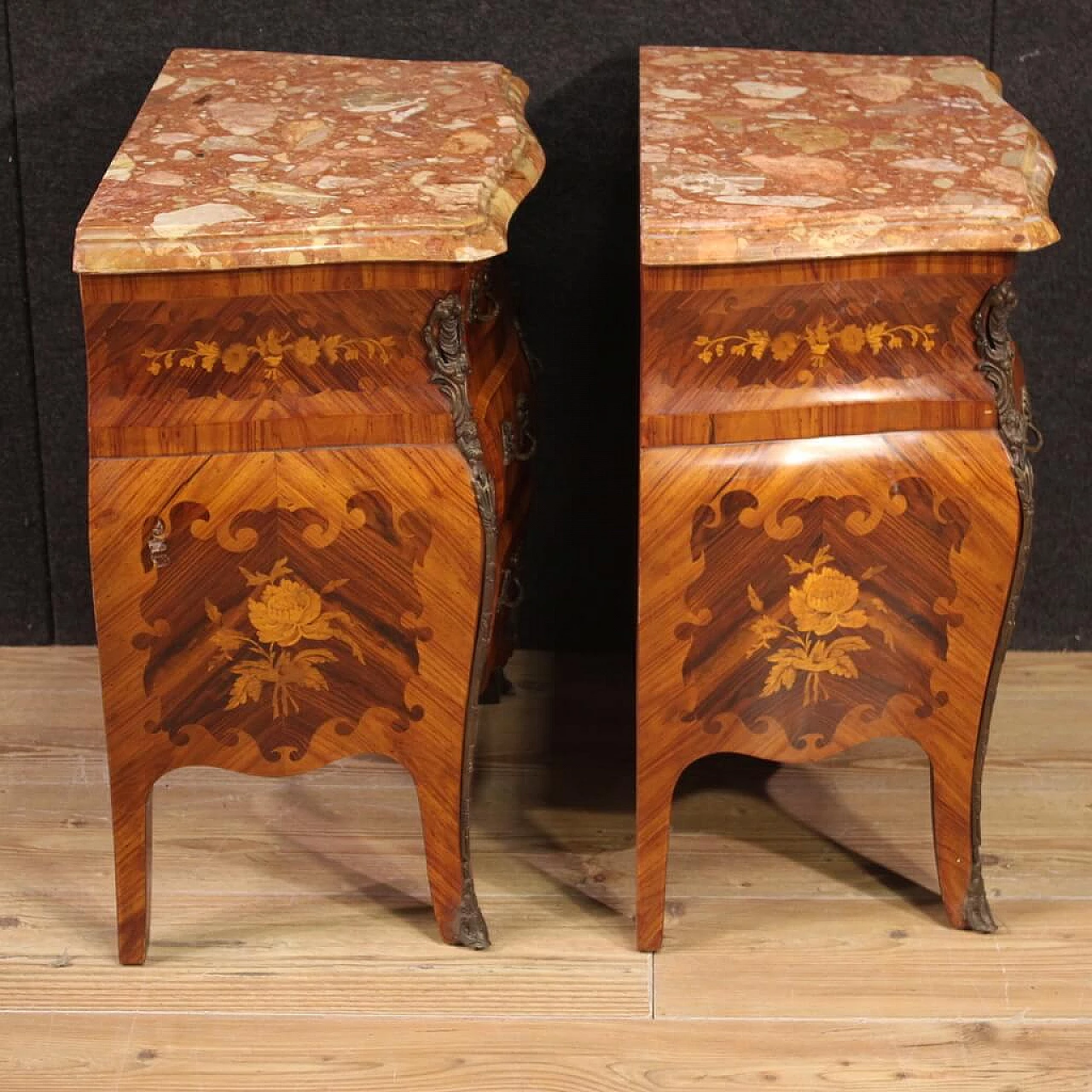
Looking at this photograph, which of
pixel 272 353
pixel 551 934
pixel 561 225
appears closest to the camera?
pixel 272 353

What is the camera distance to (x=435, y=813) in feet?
5.34

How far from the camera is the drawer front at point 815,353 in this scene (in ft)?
4.73

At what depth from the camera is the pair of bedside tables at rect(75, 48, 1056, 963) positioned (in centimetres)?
142

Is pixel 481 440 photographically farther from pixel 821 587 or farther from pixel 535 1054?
pixel 535 1054

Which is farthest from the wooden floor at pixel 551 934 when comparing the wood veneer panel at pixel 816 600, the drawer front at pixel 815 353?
the drawer front at pixel 815 353

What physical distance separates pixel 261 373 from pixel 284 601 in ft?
0.66

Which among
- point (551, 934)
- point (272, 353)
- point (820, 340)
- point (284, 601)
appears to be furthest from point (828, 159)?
point (551, 934)

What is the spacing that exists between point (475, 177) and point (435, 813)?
580 mm

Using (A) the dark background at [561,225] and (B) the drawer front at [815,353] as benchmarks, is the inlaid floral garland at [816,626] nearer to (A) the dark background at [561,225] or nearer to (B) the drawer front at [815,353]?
(B) the drawer front at [815,353]

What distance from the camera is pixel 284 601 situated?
1525 mm

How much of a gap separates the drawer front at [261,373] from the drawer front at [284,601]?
22 millimetres

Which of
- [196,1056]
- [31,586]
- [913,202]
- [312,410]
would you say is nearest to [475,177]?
[312,410]

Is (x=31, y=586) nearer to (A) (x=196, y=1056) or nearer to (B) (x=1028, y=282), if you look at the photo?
(A) (x=196, y=1056)

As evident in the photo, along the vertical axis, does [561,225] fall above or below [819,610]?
above
